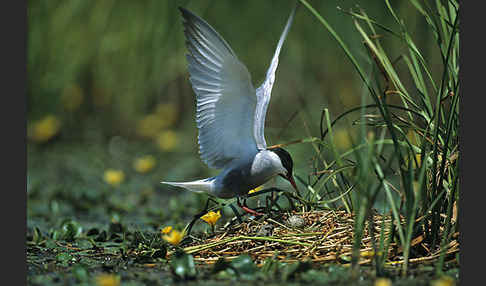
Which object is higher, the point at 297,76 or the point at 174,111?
the point at 297,76

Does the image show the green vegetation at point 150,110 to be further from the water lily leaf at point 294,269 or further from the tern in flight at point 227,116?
the water lily leaf at point 294,269

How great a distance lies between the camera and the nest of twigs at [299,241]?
3.78 metres

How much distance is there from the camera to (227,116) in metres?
4.24

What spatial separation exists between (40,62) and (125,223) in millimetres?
4416

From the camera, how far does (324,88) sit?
30.3 feet

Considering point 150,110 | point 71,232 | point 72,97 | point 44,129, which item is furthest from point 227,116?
point 150,110

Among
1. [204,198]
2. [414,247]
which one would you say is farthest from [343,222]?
[204,198]

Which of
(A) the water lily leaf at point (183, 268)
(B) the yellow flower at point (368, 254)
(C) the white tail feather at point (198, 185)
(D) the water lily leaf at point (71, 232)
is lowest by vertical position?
(D) the water lily leaf at point (71, 232)

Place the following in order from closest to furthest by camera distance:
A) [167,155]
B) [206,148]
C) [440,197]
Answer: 1. [440,197]
2. [206,148]
3. [167,155]

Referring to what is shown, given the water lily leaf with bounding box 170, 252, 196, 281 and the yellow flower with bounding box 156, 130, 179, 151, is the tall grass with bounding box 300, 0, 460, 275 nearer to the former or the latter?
the water lily leaf with bounding box 170, 252, 196, 281

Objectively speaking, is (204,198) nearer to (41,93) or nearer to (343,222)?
(343,222)

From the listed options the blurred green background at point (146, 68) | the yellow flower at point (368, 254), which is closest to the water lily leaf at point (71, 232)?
the yellow flower at point (368, 254)

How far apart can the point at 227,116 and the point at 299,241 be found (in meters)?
0.99

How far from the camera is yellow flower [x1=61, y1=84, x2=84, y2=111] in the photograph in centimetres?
897
